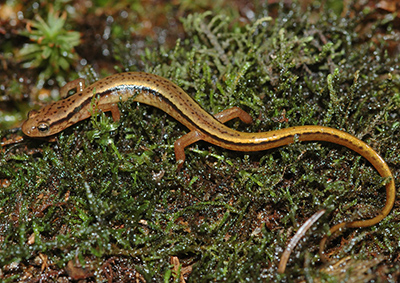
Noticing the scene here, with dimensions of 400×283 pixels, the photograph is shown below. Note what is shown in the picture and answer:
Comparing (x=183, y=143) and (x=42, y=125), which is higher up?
(x=42, y=125)

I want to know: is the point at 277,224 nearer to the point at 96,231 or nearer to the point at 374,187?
the point at 374,187

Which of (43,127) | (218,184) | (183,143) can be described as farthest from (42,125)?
(218,184)

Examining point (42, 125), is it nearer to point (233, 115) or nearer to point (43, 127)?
point (43, 127)

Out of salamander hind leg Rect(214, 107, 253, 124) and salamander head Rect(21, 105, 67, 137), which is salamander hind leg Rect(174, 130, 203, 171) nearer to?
salamander hind leg Rect(214, 107, 253, 124)

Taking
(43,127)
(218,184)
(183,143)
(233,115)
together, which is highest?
(43,127)

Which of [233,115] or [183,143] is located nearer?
[183,143]

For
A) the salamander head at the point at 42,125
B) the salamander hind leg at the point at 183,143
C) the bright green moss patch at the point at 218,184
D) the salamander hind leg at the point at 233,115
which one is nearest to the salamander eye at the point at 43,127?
the salamander head at the point at 42,125

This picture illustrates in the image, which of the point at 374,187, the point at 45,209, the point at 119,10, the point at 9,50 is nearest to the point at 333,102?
the point at 374,187

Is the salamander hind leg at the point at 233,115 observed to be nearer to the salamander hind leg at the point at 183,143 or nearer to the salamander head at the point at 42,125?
the salamander hind leg at the point at 183,143
